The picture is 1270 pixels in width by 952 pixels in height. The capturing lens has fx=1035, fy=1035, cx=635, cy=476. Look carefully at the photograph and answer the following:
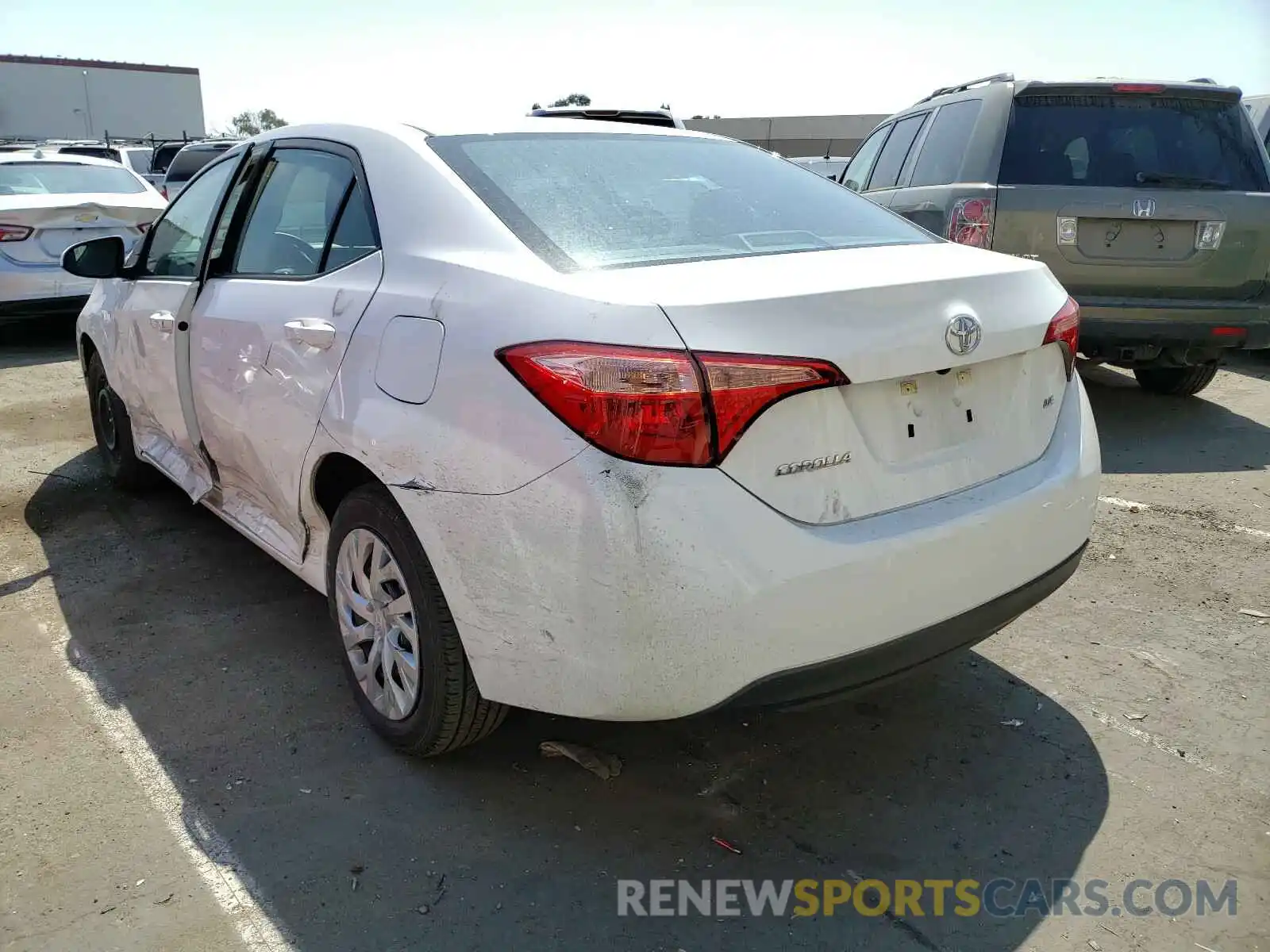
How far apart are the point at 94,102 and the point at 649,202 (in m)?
62.6

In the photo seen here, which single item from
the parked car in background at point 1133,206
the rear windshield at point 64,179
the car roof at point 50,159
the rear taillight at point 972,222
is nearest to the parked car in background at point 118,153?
the car roof at point 50,159

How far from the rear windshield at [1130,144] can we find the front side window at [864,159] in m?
2.01

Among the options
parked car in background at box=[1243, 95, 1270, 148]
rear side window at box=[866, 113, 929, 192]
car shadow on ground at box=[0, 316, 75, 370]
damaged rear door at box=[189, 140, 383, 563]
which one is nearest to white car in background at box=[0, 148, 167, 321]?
car shadow on ground at box=[0, 316, 75, 370]

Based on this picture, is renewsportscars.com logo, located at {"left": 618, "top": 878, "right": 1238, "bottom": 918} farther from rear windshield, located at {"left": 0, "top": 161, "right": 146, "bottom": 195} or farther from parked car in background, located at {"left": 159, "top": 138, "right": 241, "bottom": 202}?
parked car in background, located at {"left": 159, "top": 138, "right": 241, "bottom": 202}

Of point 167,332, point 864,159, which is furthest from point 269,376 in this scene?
point 864,159

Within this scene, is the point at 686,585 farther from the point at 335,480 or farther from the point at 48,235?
the point at 48,235

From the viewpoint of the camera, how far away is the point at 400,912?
2270 millimetres

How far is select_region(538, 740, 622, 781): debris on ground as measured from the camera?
9.02 ft

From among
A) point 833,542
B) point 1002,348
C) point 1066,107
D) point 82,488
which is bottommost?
point 82,488

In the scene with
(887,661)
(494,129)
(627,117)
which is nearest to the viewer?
(887,661)

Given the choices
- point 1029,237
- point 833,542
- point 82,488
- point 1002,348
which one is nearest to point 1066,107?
point 1029,237

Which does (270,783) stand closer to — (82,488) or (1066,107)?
(82,488)

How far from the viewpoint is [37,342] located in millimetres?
9562

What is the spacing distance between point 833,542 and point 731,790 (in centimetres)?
88
